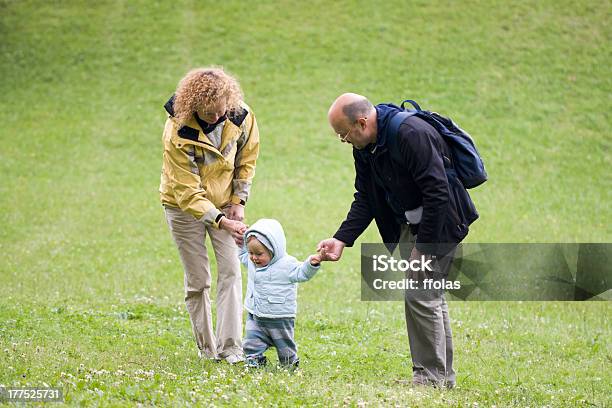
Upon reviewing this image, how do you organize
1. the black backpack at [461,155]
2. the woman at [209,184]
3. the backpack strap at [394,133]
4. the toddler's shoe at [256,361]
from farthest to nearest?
the toddler's shoe at [256,361]
the woman at [209,184]
the black backpack at [461,155]
the backpack strap at [394,133]

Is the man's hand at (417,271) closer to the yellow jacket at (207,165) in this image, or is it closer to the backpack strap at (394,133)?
the backpack strap at (394,133)

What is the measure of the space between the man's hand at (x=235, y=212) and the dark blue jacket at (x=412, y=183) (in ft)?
3.70

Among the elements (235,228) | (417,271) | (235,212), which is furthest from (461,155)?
(235,212)

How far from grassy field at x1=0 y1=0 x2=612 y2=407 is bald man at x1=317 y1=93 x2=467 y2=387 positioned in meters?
0.41

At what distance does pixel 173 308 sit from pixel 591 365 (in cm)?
502

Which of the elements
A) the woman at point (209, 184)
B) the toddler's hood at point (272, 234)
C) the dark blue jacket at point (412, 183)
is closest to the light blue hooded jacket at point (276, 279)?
the toddler's hood at point (272, 234)

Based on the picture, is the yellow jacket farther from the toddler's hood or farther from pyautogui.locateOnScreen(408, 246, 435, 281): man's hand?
pyautogui.locateOnScreen(408, 246, 435, 281): man's hand

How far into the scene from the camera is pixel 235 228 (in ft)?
22.4

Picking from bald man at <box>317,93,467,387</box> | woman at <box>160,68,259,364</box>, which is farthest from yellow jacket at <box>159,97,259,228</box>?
bald man at <box>317,93,467,387</box>

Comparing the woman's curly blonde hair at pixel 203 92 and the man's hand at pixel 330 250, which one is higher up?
the woman's curly blonde hair at pixel 203 92

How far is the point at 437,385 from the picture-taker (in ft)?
21.4

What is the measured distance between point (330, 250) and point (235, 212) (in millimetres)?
987

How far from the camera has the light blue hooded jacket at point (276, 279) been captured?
672cm

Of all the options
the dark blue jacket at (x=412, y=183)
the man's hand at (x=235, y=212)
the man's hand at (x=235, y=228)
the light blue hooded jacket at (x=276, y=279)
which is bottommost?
the light blue hooded jacket at (x=276, y=279)
